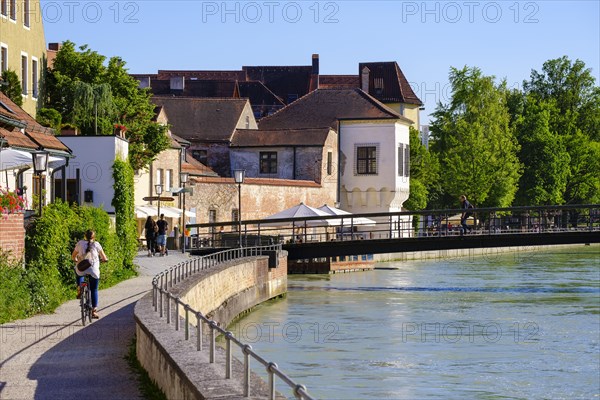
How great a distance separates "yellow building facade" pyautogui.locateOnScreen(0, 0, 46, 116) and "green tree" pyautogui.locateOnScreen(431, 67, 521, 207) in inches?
1628

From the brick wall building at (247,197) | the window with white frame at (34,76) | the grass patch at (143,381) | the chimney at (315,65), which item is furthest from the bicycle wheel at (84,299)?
the chimney at (315,65)

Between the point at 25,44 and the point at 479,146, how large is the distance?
147ft

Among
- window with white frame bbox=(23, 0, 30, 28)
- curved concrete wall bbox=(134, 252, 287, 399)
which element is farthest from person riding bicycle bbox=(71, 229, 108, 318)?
window with white frame bbox=(23, 0, 30, 28)

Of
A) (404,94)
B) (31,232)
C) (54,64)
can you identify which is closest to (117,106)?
(54,64)

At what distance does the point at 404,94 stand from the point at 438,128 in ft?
44.1

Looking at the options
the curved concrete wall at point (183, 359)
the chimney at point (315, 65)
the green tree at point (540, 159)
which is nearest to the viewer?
the curved concrete wall at point (183, 359)

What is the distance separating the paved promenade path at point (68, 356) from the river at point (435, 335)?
4298 millimetres

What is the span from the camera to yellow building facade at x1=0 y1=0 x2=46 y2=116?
35125mm

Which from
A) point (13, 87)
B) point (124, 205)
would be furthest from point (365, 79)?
point (124, 205)

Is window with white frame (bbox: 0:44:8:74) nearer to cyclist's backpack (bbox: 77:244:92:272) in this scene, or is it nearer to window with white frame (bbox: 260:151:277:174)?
cyclist's backpack (bbox: 77:244:92:272)

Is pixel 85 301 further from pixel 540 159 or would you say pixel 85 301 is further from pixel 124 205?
pixel 540 159

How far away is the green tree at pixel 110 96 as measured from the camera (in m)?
43.4

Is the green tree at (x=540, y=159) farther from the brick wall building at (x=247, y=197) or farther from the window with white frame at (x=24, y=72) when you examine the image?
the window with white frame at (x=24, y=72)

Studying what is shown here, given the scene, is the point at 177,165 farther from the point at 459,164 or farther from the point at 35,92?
the point at 459,164
